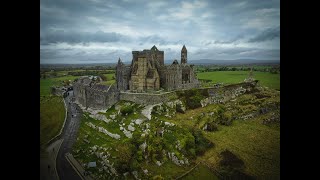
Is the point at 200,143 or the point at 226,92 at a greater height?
the point at 226,92

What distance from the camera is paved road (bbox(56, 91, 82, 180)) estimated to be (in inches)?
320

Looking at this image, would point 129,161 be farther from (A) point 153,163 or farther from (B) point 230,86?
(B) point 230,86

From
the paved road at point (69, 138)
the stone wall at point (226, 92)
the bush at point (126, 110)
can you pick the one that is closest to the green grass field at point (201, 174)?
the stone wall at point (226, 92)

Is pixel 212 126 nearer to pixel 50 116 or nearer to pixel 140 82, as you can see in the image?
pixel 140 82

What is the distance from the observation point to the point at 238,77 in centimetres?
996

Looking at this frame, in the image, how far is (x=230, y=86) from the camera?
1012 centimetres

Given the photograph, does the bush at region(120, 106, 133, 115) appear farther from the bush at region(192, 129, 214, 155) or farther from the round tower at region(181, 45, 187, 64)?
the round tower at region(181, 45, 187, 64)

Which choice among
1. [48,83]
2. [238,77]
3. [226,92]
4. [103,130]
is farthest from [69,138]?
[238,77]

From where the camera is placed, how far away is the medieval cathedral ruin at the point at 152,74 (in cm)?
950

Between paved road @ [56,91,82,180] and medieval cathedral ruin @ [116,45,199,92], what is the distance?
1.55 metres

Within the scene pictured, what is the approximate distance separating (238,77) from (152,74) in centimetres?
290

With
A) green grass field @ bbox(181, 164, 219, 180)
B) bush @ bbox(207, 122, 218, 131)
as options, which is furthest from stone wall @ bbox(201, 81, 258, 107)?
green grass field @ bbox(181, 164, 219, 180)

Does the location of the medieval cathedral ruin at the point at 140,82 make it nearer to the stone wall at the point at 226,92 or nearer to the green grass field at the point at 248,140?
the stone wall at the point at 226,92
